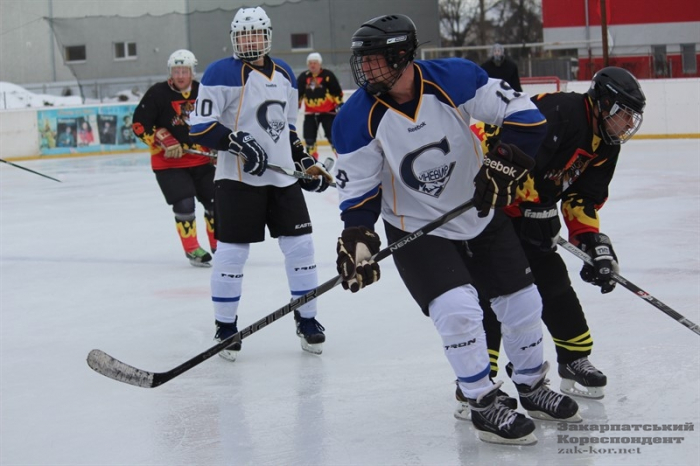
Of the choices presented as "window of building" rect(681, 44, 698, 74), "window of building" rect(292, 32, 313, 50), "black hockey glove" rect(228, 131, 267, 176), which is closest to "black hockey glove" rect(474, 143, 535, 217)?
"black hockey glove" rect(228, 131, 267, 176)

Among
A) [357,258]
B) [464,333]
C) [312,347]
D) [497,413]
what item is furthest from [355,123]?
[312,347]

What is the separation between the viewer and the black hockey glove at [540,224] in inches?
105

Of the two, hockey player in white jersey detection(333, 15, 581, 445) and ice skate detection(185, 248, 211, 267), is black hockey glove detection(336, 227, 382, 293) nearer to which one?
hockey player in white jersey detection(333, 15, 581, 445)

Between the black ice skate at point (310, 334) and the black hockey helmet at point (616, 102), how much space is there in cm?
137

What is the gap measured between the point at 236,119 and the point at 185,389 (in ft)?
3.36

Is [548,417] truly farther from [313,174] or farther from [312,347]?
[313,174]

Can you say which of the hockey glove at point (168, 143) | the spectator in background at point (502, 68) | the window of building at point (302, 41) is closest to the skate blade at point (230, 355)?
the hockey glove at point (168, 143)

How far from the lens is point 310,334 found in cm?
353

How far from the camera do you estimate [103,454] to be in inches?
103

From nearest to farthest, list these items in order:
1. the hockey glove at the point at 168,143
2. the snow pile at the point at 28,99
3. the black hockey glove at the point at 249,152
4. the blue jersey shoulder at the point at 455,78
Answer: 1. the blue jersey shoulder at the point at 455,78
2. the black hockey glove at the point at 249,152
3. the hockey glove at the point at 168,143
4. the snow pile at the point at 28,99

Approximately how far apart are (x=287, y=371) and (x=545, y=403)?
1.00 meters

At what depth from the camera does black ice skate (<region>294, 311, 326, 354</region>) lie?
3.51 m

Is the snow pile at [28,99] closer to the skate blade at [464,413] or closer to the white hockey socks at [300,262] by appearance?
the white hockey socks at [300,262]

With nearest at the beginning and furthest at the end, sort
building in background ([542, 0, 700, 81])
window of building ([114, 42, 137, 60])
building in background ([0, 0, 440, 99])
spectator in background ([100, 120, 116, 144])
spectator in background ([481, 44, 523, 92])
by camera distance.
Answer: spectator in background ([481, 44, 523, 92]) < spectator in background ([100, 120, 116, 144]) < building in background ([542, 0, 700, 81]) < building in background ([0, 0, 440, 99]) < window of building ([114, 42, 137, 60])
